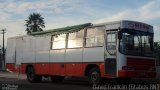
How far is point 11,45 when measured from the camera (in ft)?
93.9

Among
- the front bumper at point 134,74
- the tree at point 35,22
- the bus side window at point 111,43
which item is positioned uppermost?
the tree at point 35,22

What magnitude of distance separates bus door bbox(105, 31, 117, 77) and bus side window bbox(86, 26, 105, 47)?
499 mm

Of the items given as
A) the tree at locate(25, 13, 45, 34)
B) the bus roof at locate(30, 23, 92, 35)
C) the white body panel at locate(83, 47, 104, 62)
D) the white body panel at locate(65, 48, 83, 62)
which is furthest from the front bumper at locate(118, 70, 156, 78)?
the tree at locate(25, 13, 45, 34)

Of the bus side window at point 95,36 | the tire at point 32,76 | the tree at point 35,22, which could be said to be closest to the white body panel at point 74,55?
the bus side window at point 95,36

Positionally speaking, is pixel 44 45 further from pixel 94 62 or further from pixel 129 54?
pixel 129 54

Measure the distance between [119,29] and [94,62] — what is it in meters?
2.23

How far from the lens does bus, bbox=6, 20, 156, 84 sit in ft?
62.8

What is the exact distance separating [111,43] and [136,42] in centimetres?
121

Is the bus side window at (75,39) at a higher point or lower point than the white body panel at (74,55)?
higher

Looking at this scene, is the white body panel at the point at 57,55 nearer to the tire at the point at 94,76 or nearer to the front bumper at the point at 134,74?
the tire at the point at 94,76

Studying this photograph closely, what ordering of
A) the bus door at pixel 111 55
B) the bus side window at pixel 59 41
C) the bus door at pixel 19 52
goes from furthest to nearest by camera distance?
1. the bus door at pixel 19 52
2. the bus side window at pixel 59 41
3. the bus door at pixel 111 55

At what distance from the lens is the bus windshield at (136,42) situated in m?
19.1

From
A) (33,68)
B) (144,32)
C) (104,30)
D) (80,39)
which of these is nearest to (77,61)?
(80,39)

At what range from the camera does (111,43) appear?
64.0 ft
